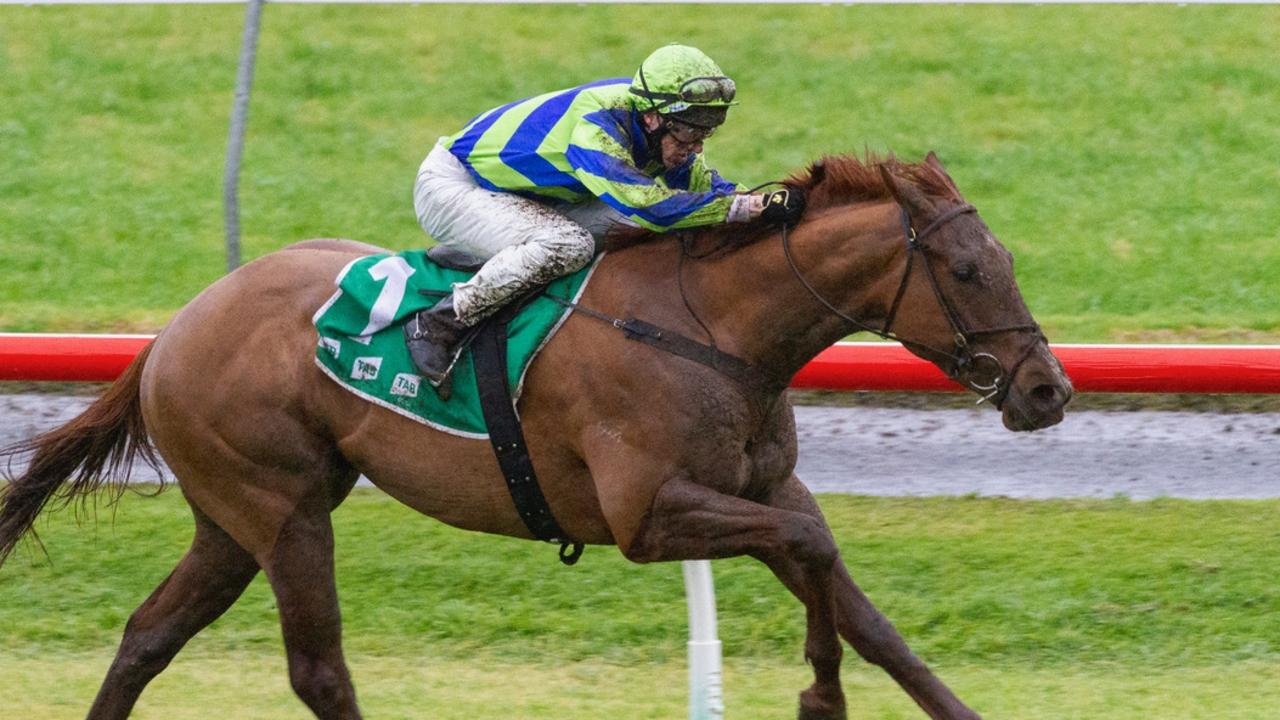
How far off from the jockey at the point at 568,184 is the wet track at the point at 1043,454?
2.77 metres

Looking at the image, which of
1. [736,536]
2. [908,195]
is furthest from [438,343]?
[908,195]

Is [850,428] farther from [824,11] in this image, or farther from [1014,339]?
[824,11]

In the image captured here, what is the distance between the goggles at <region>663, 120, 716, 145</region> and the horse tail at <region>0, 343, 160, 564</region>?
1.88 m

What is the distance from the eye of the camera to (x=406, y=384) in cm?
536

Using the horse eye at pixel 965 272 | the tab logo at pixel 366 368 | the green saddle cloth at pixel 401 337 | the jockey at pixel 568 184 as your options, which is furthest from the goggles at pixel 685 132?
the tab logo at pixel 366 368

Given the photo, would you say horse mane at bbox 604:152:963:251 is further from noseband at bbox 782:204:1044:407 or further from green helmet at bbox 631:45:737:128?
green helmet at bbox 631:45:737:128

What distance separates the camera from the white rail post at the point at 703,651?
17.5 ft

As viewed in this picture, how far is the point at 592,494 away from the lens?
208 inches

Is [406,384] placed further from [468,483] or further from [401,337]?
[468,483]

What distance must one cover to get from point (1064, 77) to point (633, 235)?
8.18 meters

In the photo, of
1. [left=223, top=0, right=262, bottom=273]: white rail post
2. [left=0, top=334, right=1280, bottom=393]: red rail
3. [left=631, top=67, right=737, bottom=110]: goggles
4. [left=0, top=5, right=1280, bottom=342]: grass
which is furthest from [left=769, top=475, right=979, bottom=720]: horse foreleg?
[left=0, top=5, right=1280, bottom=342]: grass

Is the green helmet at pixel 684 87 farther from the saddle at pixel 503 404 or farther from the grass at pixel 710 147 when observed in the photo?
the grass at pixel 710 147

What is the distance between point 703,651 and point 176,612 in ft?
5.26

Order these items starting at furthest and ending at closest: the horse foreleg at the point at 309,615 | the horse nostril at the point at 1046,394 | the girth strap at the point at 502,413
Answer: the horse foreleg at the point at 309,615 < the girth strap at the point at 502,413 < the horse nostril at the point at 1046,394
